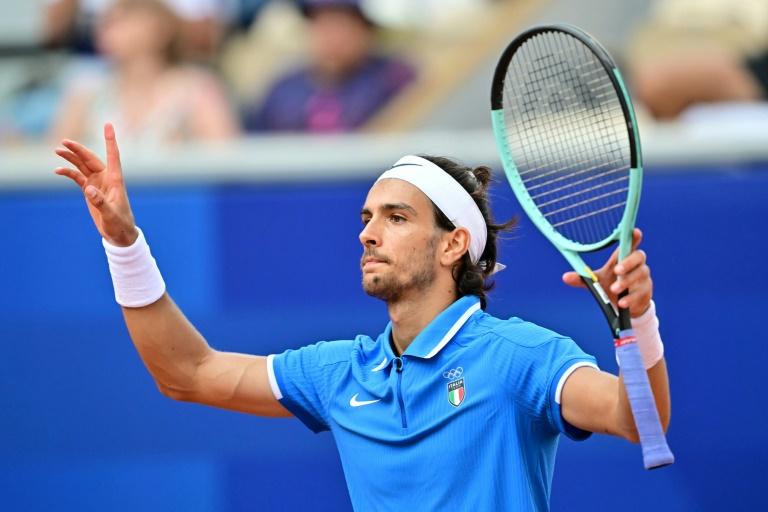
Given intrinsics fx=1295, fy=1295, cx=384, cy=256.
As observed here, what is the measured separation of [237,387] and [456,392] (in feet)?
2.32

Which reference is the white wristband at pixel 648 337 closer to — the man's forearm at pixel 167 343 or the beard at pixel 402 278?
the beard at pixel 402 278

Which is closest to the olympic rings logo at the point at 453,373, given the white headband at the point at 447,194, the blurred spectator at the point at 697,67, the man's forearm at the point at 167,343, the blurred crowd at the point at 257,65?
Answer: the white headband at the point at 447,194

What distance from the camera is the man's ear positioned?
11.9ft

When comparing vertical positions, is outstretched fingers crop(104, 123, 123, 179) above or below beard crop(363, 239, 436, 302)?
above

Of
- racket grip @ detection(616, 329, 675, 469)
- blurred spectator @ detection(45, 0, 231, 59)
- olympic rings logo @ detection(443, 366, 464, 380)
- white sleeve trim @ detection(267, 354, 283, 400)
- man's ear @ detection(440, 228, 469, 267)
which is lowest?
racket grip @ detection(616, 329, 675, 469)

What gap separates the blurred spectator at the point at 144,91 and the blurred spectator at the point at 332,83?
312mm

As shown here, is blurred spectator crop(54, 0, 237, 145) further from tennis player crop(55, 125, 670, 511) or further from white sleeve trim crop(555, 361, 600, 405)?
white sleeve trim crop(555, 361, 600, 405)

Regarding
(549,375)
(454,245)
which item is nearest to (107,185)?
(454,245)

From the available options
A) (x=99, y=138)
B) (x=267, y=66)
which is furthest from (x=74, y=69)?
(x=267, y=66)

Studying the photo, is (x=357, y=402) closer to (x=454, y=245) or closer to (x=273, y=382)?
(x=273, y=382)

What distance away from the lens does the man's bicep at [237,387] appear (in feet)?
12.2

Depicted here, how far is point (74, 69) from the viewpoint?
6.99 m

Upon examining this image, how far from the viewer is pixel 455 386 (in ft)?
11.1

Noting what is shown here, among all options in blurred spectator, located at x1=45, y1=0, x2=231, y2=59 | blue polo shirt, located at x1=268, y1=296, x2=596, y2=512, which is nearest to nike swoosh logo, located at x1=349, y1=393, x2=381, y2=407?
blue polo shirt, located at x1=268, y1=296, x2=596, y2=512
